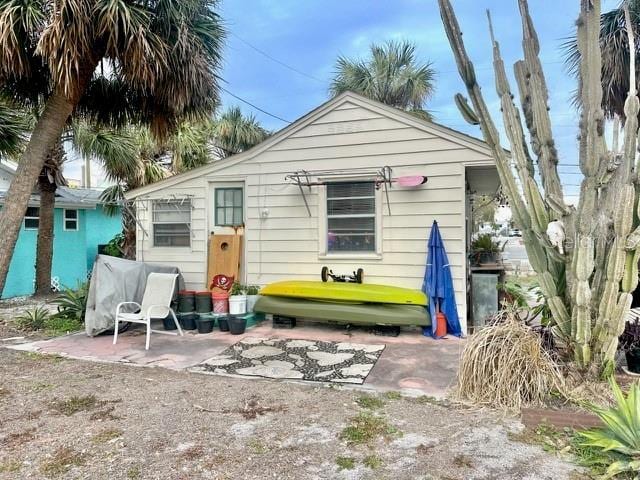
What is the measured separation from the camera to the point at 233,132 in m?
15.9

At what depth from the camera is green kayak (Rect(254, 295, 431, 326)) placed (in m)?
6.10

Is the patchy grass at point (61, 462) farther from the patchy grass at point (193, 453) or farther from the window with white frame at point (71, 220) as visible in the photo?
the window with white frame at point (71, 220)

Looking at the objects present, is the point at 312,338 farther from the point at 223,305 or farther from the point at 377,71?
the point at 377,71

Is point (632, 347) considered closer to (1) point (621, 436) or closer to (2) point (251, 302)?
(1) point (621, 436)

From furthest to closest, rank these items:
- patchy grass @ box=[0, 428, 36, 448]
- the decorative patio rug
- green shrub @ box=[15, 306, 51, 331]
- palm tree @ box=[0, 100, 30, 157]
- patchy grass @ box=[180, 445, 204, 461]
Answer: palm tree @ box=[0, 100, 30, 157] < green shrub @ box=[15, 306, 51, 331] < the decorative patio rug < patchy grass @ box=[0, 428, 36, 448] < patchy grass @ box=[180, 445, 204, 461]

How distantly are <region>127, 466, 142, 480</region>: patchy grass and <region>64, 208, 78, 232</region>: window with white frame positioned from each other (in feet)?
38.8

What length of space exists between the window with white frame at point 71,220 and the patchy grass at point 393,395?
1189cm

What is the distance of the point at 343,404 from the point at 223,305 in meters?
3.71

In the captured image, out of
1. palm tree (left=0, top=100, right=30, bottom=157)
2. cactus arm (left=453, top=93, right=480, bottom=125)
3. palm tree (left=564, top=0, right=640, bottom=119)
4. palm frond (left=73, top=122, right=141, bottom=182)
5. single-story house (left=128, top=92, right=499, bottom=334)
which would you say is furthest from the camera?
palm frond (left=73, top=122, right=141, bottom=182)

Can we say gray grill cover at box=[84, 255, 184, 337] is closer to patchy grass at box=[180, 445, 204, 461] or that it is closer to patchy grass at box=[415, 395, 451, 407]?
patchy grass at box=[180, 445, 204, 461]

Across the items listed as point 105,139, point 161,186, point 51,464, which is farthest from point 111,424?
point 105,139

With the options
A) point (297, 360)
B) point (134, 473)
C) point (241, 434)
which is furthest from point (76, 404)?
point (297, 360)

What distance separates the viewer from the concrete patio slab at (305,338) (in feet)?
14.7

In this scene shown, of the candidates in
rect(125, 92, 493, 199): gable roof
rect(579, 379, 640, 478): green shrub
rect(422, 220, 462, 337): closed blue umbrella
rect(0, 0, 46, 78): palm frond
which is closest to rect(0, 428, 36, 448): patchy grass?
rect(579, 379, 640, 478): green shrub
